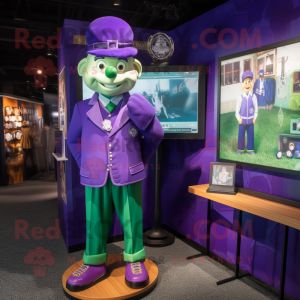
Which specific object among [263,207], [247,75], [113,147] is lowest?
[263,207]

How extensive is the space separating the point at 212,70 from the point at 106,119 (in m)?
1.20

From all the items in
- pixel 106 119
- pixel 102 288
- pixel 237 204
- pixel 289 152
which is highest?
pixel 106 119

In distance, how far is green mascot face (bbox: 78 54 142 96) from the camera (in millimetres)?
1902

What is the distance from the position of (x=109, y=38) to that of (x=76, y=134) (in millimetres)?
730

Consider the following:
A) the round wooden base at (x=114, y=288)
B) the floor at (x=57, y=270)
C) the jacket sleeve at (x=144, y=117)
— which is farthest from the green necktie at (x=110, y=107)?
the floor at (x=57, y=270)

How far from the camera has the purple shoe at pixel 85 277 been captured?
2002mm

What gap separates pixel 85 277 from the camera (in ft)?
6.70

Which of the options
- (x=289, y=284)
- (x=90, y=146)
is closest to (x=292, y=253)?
(x=289, y=284)

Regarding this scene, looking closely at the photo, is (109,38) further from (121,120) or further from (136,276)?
(136,276)

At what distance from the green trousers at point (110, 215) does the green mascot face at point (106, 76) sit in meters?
0.65

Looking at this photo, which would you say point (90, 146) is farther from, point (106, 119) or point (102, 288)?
point (102, 288)

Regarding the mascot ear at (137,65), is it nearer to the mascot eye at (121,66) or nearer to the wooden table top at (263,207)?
the mascot eye at (121,66)

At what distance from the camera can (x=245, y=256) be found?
237 cm

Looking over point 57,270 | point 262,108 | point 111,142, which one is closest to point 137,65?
point 111,142
